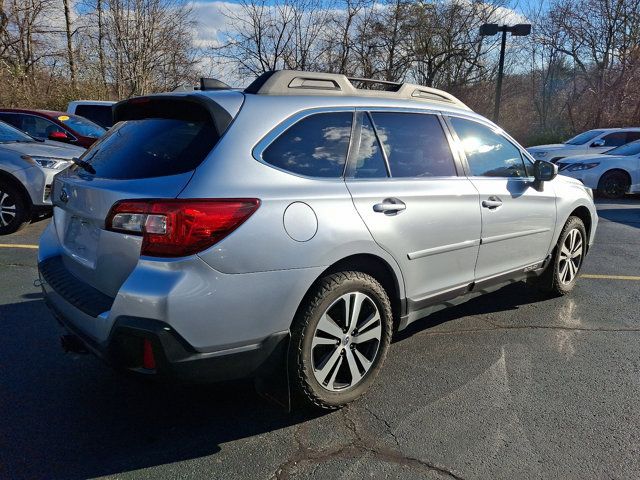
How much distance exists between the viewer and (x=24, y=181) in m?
6.57

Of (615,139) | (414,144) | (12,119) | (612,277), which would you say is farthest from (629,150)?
(12,119)

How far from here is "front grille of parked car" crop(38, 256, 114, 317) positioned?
252 cm

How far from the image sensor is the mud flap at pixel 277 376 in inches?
101

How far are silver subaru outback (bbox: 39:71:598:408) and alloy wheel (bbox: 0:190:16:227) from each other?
158 inches

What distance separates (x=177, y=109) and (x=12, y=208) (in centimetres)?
504

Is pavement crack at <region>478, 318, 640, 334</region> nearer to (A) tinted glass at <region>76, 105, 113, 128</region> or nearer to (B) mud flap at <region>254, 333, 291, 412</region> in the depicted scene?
(B) mud flap at <region>254, 333, 291, 412</region>

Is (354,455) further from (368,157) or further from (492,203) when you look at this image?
(492,203)

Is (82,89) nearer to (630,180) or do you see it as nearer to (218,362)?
(630,180)

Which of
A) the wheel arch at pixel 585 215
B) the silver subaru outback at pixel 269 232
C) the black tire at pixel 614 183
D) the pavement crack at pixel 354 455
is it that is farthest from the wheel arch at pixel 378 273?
the black tire at pixel 614 183

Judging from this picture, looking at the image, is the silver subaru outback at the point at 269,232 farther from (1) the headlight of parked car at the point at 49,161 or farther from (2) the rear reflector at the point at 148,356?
(1) the headlight of parked car at the point at 49,161

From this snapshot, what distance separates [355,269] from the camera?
2902mm

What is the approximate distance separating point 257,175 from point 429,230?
1.24 meters

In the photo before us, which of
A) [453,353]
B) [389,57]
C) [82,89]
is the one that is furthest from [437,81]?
[453,353]

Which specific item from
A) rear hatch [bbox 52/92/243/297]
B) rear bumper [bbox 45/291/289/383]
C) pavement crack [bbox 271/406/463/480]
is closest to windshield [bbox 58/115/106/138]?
rear hatch [bbox 52/92/243/297]
